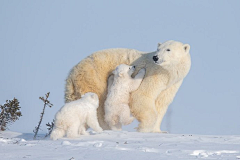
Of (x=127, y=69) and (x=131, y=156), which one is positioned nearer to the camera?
(x=131, y=156)

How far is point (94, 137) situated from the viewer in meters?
8.52

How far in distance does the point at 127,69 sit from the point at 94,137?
303 cm

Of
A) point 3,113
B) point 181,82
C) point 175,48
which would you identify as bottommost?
point 3,113

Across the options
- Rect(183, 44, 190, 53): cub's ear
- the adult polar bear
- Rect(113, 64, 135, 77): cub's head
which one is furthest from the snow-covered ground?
Rect(183, 44, 190, 53): cub's ear

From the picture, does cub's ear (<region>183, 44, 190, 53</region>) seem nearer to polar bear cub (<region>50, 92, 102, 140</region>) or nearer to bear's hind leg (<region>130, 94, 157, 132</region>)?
bear's hind leg (<region>130, 94, 157, 132</region>)

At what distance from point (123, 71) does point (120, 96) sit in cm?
69

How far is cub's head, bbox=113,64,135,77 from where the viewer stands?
10930mm

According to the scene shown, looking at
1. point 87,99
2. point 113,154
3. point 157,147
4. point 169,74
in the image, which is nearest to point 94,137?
point 87,99

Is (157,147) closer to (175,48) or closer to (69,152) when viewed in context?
(69,152)

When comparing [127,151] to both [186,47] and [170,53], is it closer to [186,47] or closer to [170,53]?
[170,53]

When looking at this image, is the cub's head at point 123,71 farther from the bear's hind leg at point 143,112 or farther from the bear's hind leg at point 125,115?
the bear's hind leg at point 125,115

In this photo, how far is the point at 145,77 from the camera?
37.1 ft

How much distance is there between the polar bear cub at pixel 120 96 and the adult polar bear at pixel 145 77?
0.65ft

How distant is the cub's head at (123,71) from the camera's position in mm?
10930
